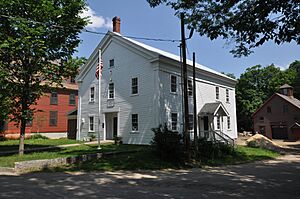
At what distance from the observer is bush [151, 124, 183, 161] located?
1317cm

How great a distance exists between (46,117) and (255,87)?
4377cm

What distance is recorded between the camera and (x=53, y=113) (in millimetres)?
31781

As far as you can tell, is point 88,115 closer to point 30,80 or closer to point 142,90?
point 142,90

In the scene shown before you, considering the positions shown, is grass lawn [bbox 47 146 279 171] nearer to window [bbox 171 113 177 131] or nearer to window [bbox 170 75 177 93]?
window [bbox 171 113 177 131]

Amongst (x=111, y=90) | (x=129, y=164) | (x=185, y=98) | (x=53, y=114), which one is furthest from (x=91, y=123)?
(x=185, y=98)

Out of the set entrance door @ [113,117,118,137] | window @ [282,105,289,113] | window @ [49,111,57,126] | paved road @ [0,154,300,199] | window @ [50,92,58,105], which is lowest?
paved road @ [0,154,300,199]

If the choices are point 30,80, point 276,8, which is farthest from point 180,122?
point 276,8

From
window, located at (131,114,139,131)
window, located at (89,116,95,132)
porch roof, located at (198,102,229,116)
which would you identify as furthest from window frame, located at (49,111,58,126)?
porch roof, located at (198,102,229,116)

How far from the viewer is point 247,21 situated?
757 centimetres

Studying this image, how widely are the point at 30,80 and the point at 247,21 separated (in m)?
11.7

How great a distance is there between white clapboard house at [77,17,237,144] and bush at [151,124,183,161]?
5.24 metres

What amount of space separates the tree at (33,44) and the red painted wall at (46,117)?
47.4 feet

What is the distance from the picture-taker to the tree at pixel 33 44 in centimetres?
1265

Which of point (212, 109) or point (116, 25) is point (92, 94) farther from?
point (212, 109)
